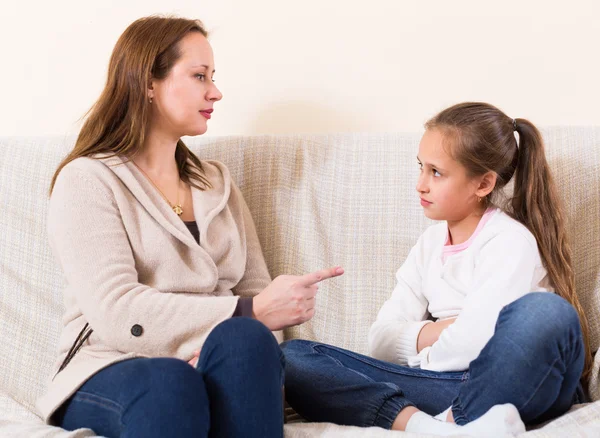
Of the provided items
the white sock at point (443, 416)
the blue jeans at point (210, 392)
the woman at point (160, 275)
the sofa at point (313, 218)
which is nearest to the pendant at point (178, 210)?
the woman at point (160, 275)

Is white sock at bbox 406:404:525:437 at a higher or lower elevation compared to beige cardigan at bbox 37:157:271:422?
lower

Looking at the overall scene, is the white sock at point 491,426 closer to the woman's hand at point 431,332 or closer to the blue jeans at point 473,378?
the blue jeans at point 473,378

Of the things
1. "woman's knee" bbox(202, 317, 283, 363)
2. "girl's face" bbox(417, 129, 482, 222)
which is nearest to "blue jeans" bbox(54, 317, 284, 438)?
"woman's knee" bbox(202, 317, 283, 363)

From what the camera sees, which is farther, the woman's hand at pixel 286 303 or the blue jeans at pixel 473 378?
the woman's hand at pixel 286 303

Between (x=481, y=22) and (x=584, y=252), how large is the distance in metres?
0.68

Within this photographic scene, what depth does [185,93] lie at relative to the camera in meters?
1.69

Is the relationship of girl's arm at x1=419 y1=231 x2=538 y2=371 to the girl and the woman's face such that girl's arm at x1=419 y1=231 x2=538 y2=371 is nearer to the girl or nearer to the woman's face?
the girl

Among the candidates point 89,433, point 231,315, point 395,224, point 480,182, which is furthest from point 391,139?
point 89,433

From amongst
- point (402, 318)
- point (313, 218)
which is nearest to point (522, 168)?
point (402, 318)

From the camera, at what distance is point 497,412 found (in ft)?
4.12

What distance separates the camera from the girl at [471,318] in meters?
1.27

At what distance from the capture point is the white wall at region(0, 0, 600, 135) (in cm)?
199

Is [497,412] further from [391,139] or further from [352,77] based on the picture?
[352,77]

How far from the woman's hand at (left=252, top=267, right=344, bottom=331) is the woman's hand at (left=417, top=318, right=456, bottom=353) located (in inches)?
9.8
